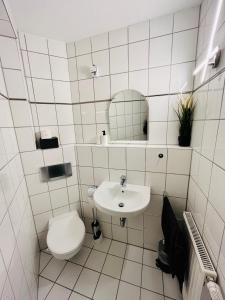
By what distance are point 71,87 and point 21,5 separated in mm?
702

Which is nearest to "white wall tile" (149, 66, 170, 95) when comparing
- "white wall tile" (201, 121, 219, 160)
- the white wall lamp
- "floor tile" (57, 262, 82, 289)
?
the white wall lamp

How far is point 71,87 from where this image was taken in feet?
5.27

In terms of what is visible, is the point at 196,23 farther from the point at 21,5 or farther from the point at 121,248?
the point at 121,248

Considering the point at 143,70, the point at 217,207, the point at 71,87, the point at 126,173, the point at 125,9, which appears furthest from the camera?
the point at 71,87

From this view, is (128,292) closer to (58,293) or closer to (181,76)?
(58,293)

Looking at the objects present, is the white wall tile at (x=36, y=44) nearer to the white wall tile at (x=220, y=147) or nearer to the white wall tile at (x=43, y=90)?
the white wall tile at (x=43, y=90)

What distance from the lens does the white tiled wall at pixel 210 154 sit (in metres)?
0.72

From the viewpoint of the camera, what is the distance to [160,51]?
1.26 meters

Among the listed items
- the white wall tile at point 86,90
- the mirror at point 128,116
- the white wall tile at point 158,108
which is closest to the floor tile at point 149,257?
the mirror at point 128,116

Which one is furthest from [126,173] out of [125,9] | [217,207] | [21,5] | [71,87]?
[21,5]

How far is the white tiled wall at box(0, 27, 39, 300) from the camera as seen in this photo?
830 mm

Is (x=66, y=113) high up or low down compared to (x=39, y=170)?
up

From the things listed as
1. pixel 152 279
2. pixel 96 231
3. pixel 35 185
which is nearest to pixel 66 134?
pixel 35 185

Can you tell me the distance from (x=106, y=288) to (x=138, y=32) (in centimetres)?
240
